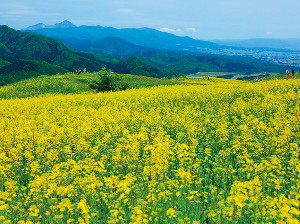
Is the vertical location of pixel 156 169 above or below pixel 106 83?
below

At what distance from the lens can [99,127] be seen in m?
12.2

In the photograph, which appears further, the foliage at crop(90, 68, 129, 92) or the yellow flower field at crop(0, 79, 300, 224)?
the foliage at crop(90, 68, 129, 92)

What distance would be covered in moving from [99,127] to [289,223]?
384 inches

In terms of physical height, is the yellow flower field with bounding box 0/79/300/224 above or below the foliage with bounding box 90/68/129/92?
below

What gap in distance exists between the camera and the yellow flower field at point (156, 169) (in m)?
5.34

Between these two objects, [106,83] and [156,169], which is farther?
[106,83]

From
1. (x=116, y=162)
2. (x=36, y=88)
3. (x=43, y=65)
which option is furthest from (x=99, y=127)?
(x=43, y=65)

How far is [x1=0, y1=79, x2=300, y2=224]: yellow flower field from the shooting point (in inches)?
210

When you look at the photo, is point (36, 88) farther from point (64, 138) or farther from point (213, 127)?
point (213, 127)

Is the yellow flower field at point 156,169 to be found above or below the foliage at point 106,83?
below

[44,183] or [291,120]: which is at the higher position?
[291,120]

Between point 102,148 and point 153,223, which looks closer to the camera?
point 153,223

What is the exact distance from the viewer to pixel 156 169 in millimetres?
6984

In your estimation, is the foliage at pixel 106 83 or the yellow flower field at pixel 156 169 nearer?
the yellow flower field at pixel 156 169
